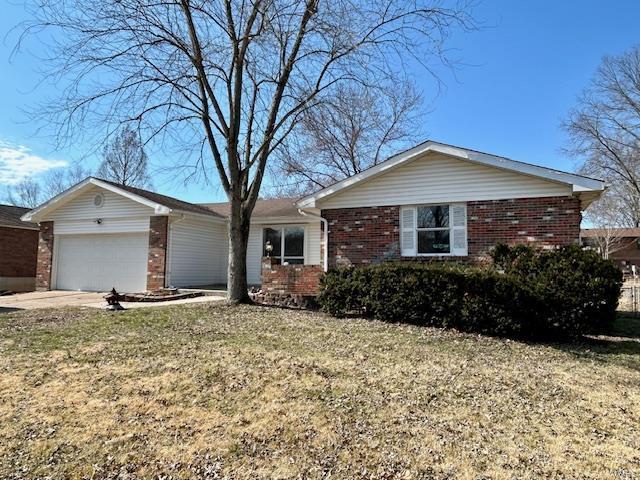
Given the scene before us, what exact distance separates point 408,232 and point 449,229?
3.46ft

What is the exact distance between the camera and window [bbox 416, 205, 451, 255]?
37.0ft

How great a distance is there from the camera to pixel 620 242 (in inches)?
1607

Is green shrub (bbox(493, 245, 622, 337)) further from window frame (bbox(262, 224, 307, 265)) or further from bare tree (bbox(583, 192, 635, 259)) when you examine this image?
bare tree (bbox(583, 192, 635, 259))

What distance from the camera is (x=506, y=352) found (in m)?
6.81

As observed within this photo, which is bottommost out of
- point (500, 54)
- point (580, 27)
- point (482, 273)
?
point (482, 273)

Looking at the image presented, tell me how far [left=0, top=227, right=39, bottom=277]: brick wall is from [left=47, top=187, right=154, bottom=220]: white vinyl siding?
360 centimetres

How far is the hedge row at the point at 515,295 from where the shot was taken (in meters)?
7.63

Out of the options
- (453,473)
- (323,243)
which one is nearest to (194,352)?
(453,473)

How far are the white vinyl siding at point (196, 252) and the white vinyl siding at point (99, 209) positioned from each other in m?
1.34

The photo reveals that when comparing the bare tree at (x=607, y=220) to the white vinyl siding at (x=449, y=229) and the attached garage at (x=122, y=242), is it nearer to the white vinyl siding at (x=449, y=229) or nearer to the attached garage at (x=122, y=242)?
the white vinyl siding at (x=449, y=229)

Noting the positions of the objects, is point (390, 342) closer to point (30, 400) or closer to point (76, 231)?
point (30, 400)

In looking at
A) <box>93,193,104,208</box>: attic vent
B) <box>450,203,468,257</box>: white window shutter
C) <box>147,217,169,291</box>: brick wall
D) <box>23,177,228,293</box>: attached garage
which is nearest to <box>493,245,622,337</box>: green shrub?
<box>450,203,468,257</box>: white window shutter

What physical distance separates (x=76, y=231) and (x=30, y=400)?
14198mm

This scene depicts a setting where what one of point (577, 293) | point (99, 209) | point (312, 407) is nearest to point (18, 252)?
point (99, 209)
